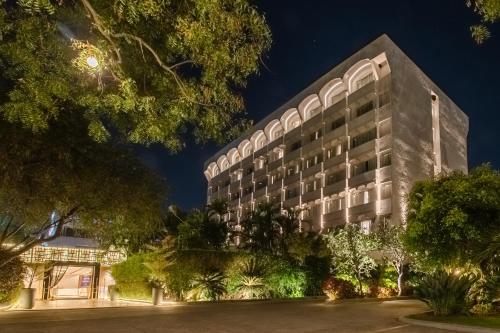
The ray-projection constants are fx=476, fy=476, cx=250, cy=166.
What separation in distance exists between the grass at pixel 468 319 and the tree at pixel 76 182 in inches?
413

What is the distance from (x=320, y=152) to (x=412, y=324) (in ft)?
164

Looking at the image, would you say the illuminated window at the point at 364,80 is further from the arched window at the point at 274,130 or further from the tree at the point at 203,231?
the tree at the point at 203,231

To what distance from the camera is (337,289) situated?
31188 millimetres

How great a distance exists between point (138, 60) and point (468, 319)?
14.5m

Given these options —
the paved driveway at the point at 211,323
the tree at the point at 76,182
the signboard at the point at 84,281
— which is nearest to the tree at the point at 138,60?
the tree at the point at 76,182

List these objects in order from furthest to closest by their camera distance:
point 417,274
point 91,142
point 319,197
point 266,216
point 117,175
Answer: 1. point 319,197
2. point 266,216
3. point 417,274
4. point 117,175
5. point 91,142

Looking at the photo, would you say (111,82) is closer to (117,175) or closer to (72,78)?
(72,78)

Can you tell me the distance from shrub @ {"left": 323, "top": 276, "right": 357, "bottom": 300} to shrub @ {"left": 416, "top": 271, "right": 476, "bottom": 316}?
1279 cm

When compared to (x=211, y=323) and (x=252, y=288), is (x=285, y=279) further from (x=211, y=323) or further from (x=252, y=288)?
(x=211, y=323)

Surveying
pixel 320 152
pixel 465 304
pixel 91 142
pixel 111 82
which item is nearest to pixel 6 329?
pixel 91 142

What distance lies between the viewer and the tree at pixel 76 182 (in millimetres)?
9969

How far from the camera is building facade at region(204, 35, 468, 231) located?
5272 centimetres

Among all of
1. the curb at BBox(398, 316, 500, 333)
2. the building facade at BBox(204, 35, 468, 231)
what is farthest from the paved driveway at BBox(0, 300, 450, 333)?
the building facade at BBox(204, 35, 468, 231)

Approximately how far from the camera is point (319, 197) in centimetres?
6384
